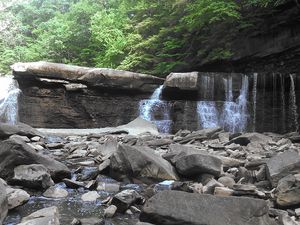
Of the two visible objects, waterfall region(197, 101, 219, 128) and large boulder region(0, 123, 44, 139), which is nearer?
large boulder region(0, 123, 44, 139)

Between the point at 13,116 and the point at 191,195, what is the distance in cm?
1372

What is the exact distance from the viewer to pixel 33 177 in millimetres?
4969

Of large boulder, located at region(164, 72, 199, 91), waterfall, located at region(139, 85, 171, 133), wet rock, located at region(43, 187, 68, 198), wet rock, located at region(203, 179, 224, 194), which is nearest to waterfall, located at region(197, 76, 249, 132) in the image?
large boulder, located at region(164, 72, 199, 91)

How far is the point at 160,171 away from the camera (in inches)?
218

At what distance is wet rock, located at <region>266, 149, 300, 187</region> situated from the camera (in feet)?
16.0

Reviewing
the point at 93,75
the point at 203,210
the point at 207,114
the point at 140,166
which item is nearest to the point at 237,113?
the point at 207,114

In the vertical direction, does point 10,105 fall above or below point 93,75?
below

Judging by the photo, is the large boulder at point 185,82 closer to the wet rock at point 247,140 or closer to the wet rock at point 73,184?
the wet rock at point 247,140

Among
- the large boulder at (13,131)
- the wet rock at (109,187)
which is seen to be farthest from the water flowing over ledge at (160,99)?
the wet rock at (109,187)

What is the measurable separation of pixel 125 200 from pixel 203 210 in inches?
46.3

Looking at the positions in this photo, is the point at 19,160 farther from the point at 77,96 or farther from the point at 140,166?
the point at 77,96

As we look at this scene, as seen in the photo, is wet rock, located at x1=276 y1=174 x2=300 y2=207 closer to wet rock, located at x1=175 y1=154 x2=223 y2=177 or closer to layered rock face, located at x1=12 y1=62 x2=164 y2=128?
wet rock, located at x1=175 y1=154 x2=223 y2=177

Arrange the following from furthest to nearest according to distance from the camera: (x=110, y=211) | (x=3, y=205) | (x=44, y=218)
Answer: (x=110, y=211) < (x=3, y=205) < (x=44, y=218)

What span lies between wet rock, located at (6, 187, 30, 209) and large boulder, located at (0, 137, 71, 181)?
31.8 inches
